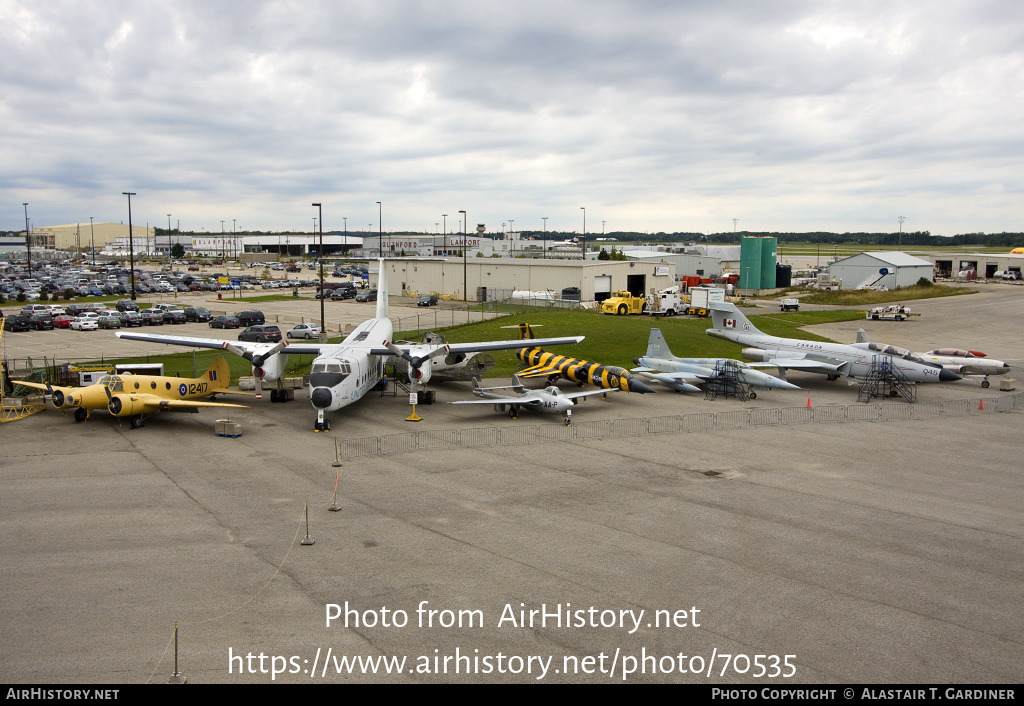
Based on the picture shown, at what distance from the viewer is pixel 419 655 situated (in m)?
13.5

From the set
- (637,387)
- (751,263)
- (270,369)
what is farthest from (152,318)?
(751,263)

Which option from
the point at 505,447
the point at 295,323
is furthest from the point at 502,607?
the point at 295,323

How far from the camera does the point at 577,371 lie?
38438 mm

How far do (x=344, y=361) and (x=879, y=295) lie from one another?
83.6 meters

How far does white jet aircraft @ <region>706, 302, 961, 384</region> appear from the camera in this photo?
39.6 m

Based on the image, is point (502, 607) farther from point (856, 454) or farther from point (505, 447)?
point (856, 454)

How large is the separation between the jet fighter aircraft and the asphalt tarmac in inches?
333

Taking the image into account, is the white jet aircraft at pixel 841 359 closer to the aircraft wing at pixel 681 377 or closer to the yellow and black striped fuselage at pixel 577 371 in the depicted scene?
the aircraft wing at pixel 681 377

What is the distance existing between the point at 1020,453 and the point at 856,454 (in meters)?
6.58

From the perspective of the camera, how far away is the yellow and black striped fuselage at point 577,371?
36.5 meters

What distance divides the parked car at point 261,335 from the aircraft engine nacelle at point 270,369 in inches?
732

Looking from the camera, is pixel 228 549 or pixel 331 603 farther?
pixel 228 549

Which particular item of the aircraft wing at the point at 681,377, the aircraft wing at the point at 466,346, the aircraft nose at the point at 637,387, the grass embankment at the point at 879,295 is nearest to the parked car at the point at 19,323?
the aircraft wing at the point at 466,346

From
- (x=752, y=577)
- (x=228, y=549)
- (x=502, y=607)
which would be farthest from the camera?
(x=228, y=549)
